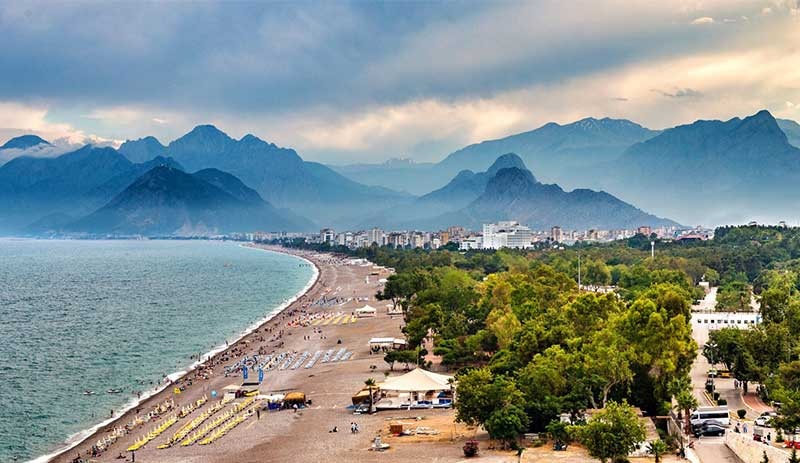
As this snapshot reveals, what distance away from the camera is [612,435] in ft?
74.3

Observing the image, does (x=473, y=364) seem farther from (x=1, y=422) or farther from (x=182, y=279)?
(x=182, y=279)

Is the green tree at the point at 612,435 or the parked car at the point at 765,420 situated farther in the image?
the parked car at the point at 765,420

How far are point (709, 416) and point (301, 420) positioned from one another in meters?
17.5

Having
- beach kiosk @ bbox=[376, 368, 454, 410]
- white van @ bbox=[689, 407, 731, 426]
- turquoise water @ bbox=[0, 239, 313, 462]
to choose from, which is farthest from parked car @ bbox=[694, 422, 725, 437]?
turquoise water @ bbox=[0, 239, 313, 462]

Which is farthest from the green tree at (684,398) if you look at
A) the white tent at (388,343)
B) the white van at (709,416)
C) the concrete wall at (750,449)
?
the white tent at (388,343)

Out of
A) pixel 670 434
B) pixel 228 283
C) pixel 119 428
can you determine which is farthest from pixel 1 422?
pixel 228 283

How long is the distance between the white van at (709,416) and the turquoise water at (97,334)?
26715 mm

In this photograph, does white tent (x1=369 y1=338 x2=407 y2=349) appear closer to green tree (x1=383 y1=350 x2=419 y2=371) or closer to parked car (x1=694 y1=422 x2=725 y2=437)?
green tree (x1=383 y1=350 x2=419 y2=371)

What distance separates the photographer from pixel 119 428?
36.3 metres

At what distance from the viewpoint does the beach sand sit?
29.1 meters

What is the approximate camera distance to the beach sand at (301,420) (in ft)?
95.6

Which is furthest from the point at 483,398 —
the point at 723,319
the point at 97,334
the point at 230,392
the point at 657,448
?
the point at 97,334

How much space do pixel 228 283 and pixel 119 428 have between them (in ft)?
279

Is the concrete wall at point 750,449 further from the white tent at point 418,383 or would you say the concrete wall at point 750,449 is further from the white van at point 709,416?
the white tent at point 418,383
